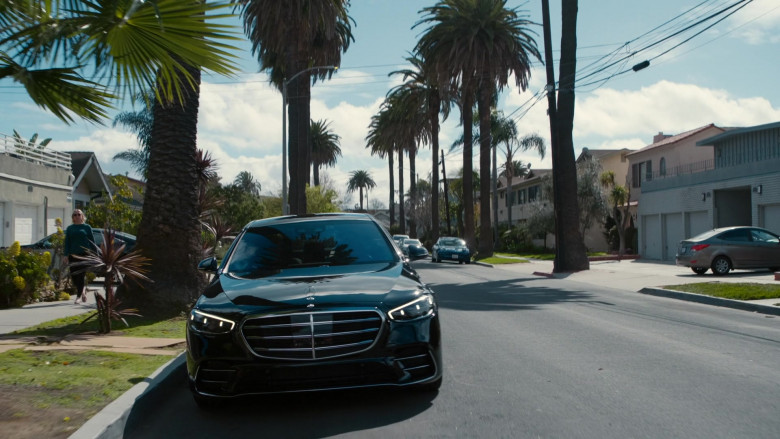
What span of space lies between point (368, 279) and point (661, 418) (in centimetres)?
249

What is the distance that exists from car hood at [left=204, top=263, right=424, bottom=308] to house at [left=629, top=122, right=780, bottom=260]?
23.3 metres

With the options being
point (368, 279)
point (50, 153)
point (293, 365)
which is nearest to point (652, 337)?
point (368, 279)

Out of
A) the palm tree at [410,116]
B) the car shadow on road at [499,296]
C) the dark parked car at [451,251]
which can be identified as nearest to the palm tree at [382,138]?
the palm tree at [410,116]

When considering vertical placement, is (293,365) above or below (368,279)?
below

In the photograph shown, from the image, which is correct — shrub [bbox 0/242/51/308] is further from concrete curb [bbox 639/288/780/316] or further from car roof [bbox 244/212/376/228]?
concrete curb [bbox 639/288/780/316]

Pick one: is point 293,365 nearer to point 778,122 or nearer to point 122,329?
point 122,329

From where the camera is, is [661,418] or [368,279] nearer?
[661,418]

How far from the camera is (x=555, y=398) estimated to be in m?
5.89

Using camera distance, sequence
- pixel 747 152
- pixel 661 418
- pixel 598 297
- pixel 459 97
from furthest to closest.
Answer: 1. pixel 459 97
2. pixel 747 152
3. pixel 598 297
4. pixel 661 418

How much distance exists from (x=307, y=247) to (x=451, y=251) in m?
31.5

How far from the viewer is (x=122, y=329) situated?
9.73 m

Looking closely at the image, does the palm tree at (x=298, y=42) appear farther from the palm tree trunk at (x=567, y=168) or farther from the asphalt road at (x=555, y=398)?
the asphalt road at (x=555, y=398)

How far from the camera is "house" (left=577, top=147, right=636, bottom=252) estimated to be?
48.8 meters

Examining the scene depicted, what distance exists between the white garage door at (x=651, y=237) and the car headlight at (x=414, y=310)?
3108 cm
